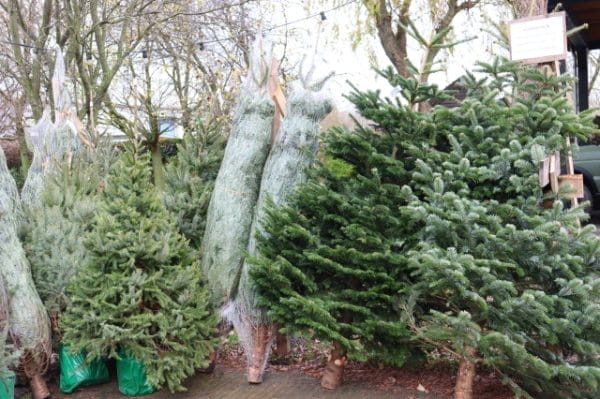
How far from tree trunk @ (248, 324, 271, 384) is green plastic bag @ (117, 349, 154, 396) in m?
0.77

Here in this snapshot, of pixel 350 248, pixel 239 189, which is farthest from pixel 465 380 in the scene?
pixel 239 189

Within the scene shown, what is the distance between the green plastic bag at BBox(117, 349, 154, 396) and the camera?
173 inches

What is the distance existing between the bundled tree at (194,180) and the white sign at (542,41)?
9.06ft

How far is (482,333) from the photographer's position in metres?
3.57

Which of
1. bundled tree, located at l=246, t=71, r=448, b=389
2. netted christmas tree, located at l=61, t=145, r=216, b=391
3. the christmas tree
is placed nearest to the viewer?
the christmas tree

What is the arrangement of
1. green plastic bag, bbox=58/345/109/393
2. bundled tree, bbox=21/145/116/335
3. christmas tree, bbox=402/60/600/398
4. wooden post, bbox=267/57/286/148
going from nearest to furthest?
1. christmas tree, bbox=402/60/600/398
2. green plastic bag, bbox=58/345/109/393
3. bundled tree, bbox=21/145/116/335
4. wooden post, bbox=267/57/286/148

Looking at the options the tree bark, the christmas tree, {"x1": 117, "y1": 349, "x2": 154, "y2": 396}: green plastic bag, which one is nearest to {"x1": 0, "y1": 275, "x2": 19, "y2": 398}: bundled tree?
{"x1": 117, "y1": 349, "x2": 154, "y2": 396}: green plastic bag

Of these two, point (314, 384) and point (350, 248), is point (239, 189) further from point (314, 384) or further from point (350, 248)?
point (314, 384)

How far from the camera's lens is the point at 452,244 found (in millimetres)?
3752

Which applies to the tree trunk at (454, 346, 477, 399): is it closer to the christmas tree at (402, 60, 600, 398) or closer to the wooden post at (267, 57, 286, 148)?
the christmas tree at (402, 60, 600, 398)

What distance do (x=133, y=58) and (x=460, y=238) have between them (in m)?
Result: 10.7

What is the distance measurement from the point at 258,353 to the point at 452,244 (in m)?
1.83

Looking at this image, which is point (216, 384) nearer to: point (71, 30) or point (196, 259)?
point (196, 259)

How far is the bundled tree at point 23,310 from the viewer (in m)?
4.25
